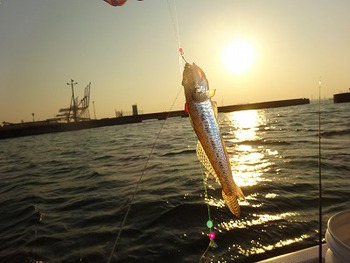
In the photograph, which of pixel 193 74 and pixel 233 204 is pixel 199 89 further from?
pixel 233 204

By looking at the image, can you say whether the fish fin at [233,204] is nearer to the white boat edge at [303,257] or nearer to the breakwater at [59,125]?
the white boat edge at [303,257]

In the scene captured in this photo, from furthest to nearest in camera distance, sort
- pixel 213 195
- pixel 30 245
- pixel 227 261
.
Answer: pixel 213 195, pixel 30 245, pixel 227 261

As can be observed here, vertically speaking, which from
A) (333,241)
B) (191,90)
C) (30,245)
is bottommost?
(30,245)

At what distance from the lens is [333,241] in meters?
2.83

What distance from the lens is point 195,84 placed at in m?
2.20

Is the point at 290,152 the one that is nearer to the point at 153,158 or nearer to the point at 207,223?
the point at 153,158

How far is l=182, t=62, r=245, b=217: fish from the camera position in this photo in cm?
221

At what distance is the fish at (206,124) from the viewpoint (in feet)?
7.25

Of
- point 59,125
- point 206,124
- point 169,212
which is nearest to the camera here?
point 206,124

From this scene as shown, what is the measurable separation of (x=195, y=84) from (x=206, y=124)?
1.12 feet

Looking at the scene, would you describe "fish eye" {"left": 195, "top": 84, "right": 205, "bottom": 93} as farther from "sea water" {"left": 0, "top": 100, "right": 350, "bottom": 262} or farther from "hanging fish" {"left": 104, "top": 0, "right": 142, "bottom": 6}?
"hanging fish" {"left": 104, "top": 0, "right": 142, "bottom": 6}

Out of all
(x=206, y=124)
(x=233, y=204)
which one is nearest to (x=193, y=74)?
(x=206, y=124)

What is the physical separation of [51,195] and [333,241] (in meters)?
13.4

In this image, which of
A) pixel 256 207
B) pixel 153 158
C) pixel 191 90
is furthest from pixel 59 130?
pixel 191 90
